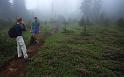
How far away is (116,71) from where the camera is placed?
12.7m

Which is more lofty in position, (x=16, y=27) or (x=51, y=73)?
(x=16, y=27)

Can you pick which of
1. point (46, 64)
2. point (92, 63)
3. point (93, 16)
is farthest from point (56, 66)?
point (93, 16)

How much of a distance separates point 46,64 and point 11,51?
5.96m

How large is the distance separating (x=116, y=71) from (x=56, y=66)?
13.1ft

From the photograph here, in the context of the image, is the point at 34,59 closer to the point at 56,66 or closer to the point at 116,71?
the point at 56,66

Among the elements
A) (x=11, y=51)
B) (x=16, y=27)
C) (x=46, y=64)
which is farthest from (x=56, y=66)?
(x=11, y=51)

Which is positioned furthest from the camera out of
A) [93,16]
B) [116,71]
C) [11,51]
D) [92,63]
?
[93,16]

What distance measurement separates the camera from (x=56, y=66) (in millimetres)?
12836

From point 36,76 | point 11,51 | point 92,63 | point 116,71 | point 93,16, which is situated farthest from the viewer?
point 93,16

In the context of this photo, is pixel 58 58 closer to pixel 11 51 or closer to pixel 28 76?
pixel 28 76

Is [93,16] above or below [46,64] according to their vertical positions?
above

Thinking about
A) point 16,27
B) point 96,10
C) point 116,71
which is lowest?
point 116,71

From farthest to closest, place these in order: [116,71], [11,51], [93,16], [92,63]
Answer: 1. [93,16]
2. [11,51]
3. [92,63]
4. [116,71]

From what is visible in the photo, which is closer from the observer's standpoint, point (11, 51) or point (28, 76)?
point (28, 76)
